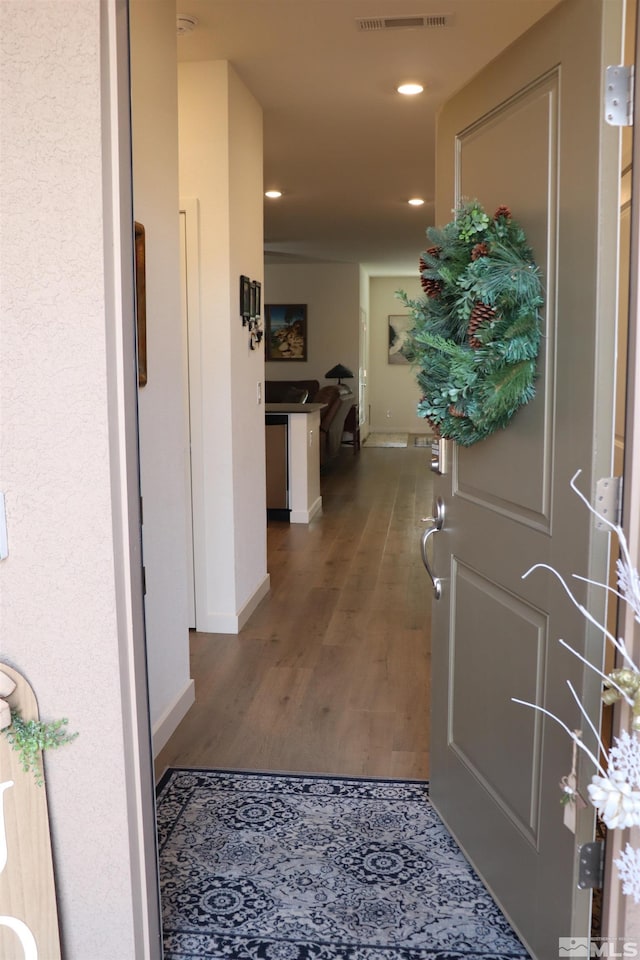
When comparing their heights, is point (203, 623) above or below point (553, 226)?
below

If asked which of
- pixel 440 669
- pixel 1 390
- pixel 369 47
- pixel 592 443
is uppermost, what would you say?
pixel 369 47

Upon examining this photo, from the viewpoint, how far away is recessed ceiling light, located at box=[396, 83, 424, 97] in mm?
4332

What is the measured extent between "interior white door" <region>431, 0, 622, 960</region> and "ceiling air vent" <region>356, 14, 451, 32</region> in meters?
1.57

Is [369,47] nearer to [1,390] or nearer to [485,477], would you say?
[485,477]

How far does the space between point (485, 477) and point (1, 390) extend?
114 centimetres

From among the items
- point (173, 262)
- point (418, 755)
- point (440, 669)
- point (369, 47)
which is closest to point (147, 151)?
point (173, 262)

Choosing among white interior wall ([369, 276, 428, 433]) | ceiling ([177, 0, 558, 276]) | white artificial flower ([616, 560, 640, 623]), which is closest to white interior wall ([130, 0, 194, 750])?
ceiling ([177, 0, 558, 276])

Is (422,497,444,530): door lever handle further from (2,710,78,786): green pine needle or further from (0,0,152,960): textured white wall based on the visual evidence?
(2,710,78,786): green pine needle

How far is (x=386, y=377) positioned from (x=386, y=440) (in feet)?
5.10

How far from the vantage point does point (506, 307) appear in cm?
172

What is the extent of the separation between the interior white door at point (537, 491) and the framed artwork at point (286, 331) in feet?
32.8

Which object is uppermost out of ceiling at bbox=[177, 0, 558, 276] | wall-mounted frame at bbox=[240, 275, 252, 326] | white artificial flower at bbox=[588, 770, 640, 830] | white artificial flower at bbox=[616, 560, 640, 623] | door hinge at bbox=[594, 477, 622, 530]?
ceiling at bbox=[177, 0, 558, 276]

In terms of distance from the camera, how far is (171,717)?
309 cm

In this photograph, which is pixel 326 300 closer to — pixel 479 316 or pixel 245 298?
pixel 245 298
